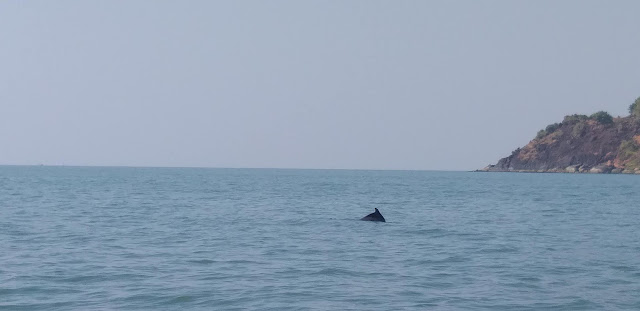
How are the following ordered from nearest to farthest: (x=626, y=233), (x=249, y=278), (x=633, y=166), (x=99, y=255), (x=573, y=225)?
(x=249, y=278) → (x=99, y=255) → (x=626, y=233) → (x=573, y=225) → (x=633, y=166)

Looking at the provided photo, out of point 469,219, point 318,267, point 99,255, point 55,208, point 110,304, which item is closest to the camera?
point 110,304

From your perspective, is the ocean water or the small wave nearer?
the ocean water

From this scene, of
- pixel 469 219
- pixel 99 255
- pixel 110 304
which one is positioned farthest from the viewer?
pixel 469 219

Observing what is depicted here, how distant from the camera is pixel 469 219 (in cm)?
4178

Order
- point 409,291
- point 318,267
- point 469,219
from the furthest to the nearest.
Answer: point 469,219
point 318,267
point 409,291

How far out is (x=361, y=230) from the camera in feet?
A: 113

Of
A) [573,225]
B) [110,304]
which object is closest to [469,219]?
[573,225]

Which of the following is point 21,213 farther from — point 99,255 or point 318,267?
point 318,267

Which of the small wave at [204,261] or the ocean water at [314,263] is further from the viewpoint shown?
the small wave at [204,261]

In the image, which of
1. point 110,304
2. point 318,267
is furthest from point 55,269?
point 318,267

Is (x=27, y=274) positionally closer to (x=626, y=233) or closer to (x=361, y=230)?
(x=361, y=230)

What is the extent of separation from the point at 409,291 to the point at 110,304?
6.48m

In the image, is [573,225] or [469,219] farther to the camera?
[469,219]

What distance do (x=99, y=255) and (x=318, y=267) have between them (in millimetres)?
6646
